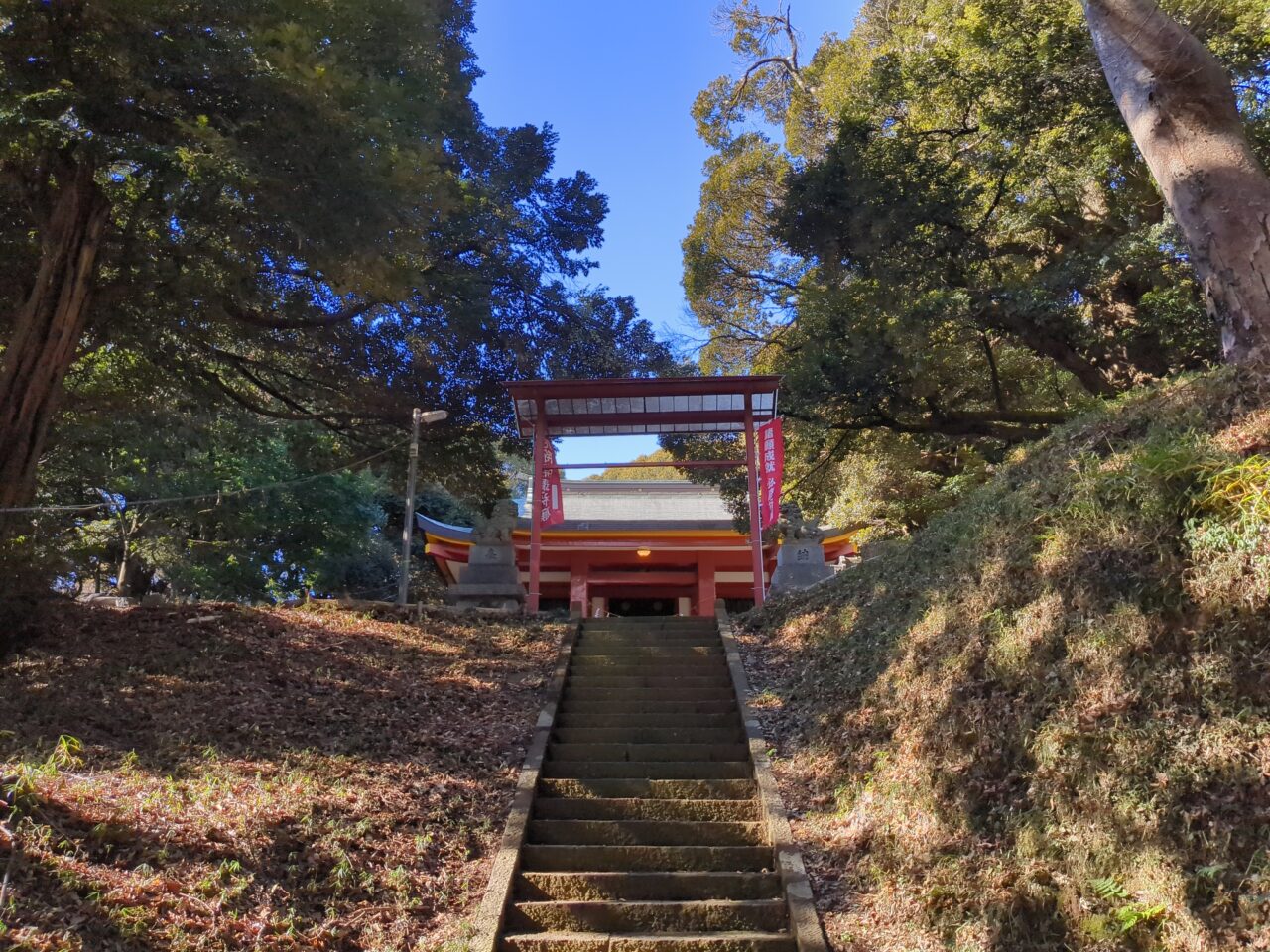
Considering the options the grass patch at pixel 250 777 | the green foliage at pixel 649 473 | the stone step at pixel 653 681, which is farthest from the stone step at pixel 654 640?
the green foliage at pixel 649 473

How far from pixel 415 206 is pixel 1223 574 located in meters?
7.16

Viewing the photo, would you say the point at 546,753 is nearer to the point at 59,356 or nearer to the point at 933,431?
the point at 59,356

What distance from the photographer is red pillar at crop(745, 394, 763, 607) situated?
1128 cm

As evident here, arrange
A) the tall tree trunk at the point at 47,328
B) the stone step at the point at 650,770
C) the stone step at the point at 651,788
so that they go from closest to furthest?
1. the stone step at the point at 651,788
2. the stone step at the point at 650,770
3. the tall tree trunk at the point at 47,328

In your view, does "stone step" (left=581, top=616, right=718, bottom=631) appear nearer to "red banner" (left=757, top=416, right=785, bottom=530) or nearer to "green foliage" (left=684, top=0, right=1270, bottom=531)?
"red banner" (left=757, top=416, right=785, bottom=530)

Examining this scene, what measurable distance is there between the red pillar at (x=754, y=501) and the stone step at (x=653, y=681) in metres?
2.44

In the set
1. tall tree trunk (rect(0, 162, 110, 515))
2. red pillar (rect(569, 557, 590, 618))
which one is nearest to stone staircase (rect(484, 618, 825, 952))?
tall tree trunk (rect(0, 162, 110, 515))

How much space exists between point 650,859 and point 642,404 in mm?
7007

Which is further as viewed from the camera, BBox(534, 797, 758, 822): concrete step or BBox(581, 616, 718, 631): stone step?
BBox(581, 616, 718, 631): stone step

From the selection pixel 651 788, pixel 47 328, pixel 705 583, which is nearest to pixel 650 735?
pixel 651 788

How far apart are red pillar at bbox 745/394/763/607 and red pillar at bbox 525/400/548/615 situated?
276cm

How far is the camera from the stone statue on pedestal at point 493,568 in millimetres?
13531

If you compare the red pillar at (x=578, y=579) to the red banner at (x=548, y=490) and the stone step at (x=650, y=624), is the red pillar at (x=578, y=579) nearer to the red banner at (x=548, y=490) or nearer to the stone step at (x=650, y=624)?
the red banner at (x=548, y=490)

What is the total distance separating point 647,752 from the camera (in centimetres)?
713
